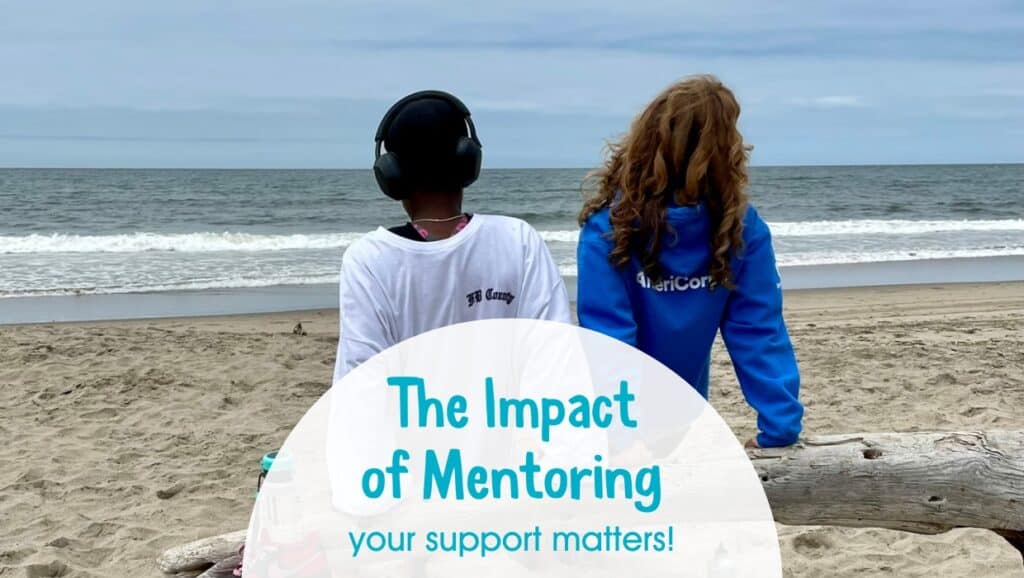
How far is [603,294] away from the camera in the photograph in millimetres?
2439

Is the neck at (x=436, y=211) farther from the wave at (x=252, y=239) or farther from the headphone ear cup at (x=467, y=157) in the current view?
the wave at (x=252, y=239)

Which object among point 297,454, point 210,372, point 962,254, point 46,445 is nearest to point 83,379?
point 210,372

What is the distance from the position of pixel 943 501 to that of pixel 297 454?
6.45ft

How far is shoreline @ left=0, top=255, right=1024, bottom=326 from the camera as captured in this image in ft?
34.9

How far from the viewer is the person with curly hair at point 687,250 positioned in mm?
2408

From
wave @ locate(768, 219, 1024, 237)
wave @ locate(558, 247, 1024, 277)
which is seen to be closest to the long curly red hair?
wave @ locate(558, 247, 1024, 277)

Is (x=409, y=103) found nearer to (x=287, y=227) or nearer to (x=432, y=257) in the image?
(x=432, y=257)

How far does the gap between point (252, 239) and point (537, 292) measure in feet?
62.4

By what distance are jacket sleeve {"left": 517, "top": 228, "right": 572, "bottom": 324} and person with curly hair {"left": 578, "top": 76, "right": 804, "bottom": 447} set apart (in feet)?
1.53

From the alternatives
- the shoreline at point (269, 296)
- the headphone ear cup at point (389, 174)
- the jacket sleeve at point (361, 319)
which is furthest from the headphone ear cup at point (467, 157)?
the shoreline at point (269, 296)

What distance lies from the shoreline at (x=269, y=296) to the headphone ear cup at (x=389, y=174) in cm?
906

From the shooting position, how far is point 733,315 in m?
2.55

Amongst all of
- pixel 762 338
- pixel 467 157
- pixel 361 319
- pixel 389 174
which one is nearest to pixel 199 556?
pixel 361 319
